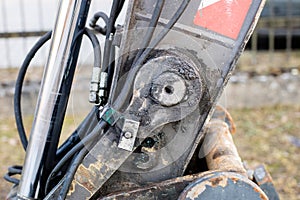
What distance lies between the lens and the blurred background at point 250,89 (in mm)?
4961

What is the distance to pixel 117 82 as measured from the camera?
165cm

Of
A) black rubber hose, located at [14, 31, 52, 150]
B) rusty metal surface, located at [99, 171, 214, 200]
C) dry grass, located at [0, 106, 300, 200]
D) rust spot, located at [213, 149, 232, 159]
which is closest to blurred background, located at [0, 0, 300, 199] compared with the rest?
dry grass, located at [0, 106, 300, 200]

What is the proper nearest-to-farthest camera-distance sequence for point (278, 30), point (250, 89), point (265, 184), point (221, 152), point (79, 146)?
point (79, 146) < point (221, 152) < point (265, 184) < point (250, 89) < point (278, 30)

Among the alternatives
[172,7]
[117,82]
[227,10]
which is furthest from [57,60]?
[227,10]

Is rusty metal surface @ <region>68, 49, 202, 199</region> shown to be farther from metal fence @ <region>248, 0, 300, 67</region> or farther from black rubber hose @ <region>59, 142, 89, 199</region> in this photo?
metal fence @ <region>248, 0, 300, 67</region>

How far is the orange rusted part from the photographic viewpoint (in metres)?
1.84

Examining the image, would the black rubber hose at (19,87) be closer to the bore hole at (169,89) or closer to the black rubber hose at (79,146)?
the black rubber hose at (79,146)

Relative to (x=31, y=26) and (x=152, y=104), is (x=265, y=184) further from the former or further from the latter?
(x=31, y=26)

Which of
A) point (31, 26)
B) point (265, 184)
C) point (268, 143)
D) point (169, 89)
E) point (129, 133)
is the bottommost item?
point (268, 143)

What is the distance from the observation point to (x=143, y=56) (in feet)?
5.22

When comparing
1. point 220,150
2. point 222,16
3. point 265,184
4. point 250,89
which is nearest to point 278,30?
point 250,89

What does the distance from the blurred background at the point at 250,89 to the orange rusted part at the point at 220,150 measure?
2323 millimetres

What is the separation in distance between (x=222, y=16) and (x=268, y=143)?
374 cm

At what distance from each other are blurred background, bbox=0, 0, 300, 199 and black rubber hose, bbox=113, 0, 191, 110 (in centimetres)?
304
